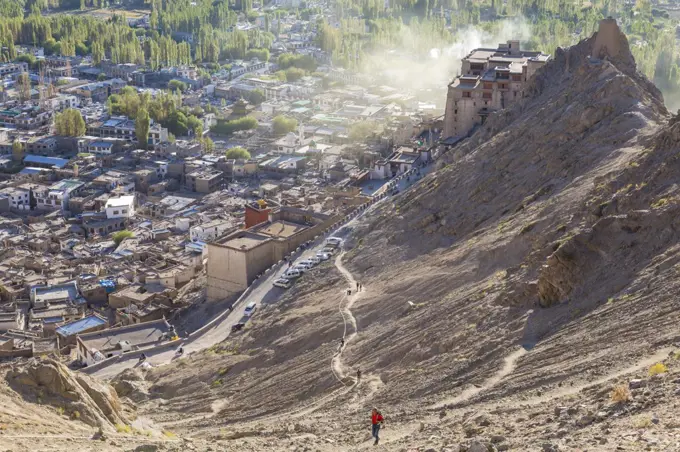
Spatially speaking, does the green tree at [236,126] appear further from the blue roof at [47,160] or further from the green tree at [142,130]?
the blue roof at [47,160]

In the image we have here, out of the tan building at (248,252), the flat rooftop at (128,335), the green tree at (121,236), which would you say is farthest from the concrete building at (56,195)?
the flat rooftop at (128,335)

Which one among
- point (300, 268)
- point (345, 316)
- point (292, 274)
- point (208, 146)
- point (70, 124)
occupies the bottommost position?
point (208, 146)

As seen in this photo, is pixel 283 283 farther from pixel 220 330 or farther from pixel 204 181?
pixel 204 181

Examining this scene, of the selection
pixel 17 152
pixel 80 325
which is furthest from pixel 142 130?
pixel 80 325

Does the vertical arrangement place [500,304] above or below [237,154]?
above

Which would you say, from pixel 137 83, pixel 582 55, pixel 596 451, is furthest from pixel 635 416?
pixel 137 83

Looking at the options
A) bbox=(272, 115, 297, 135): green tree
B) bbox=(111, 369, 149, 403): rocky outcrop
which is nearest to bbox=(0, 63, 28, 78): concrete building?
bbox=(272, 115, 297, 135): green tree
